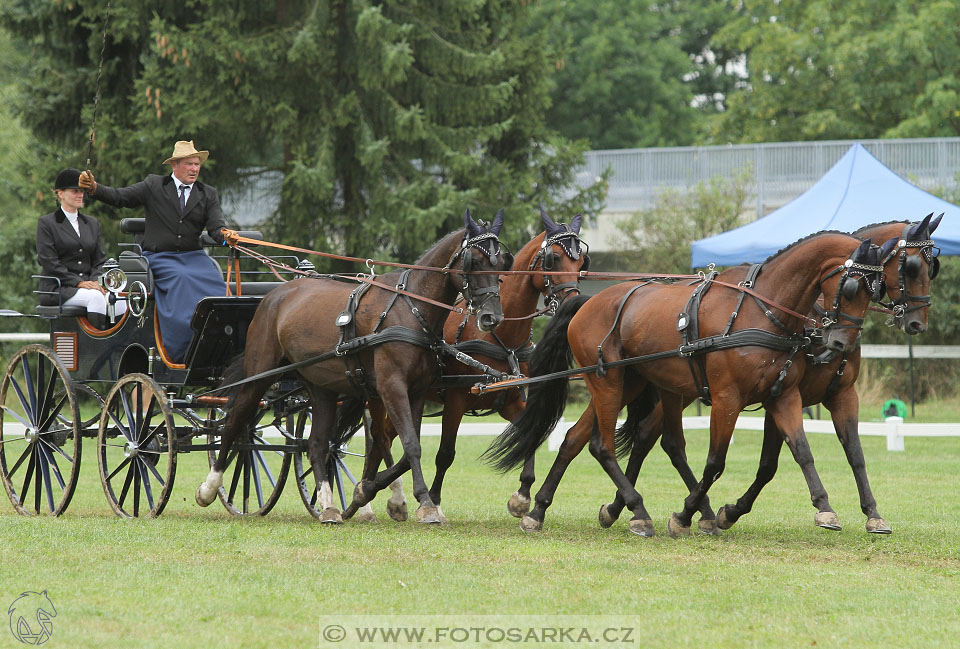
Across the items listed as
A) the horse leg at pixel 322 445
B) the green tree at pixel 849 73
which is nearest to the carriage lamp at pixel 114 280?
the horse leg at pixel 322 445

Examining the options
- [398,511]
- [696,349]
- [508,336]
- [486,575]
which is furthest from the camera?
[398,511]

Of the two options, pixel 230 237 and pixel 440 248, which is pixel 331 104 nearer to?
pixel 230 237

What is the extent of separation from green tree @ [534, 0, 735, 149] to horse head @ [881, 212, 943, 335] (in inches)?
1191

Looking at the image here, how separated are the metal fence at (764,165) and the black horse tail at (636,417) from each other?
15.9 metres

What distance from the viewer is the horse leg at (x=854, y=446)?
7.90 meters

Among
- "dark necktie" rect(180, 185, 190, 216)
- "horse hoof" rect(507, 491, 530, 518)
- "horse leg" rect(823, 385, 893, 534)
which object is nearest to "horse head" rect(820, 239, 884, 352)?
"horse leg" rect(823, 385, 893, 534)

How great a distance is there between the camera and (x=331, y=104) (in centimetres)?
1930

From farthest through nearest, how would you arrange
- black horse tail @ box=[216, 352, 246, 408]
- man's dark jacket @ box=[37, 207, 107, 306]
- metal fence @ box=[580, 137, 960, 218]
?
metal fence @ box=[580, 137, 960, 218] < man's dark jacket @ box=[37, 207, 107, 306] < black horse tail @ box=[216, 352, 246, 408]

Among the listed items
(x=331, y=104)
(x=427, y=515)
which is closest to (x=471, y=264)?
(x=427, y=515)

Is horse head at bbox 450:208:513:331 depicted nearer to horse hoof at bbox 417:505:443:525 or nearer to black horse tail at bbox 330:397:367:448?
horse hoof at bbox 417:505:443:525

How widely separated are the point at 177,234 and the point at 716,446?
4.33 meters

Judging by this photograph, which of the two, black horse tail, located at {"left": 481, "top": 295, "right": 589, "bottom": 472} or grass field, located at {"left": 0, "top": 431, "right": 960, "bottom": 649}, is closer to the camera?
grass field, located at {"left": 0, "top": 431, "right": 960, "bottom": 649}

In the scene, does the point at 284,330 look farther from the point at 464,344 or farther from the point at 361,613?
the point at 361,613

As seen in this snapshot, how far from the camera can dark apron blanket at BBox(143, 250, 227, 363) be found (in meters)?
9.06
